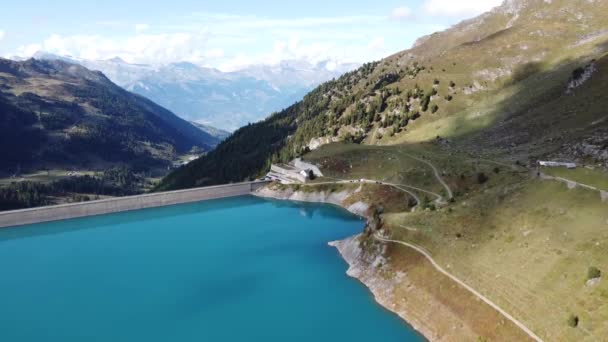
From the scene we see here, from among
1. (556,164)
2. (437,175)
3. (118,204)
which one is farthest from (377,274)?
(118,204)

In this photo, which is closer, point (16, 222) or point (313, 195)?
point (16, 222)

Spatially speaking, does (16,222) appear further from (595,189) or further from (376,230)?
(595,189)

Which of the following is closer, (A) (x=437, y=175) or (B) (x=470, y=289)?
(B) (x=470, y=289)

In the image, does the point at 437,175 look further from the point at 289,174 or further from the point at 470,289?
the point at 289,174

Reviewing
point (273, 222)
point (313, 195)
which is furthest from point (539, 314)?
point (313, 195)

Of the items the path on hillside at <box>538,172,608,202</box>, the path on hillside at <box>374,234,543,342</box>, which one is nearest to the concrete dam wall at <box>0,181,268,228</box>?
the path on hillside at <box>374,234,543,342</box>
